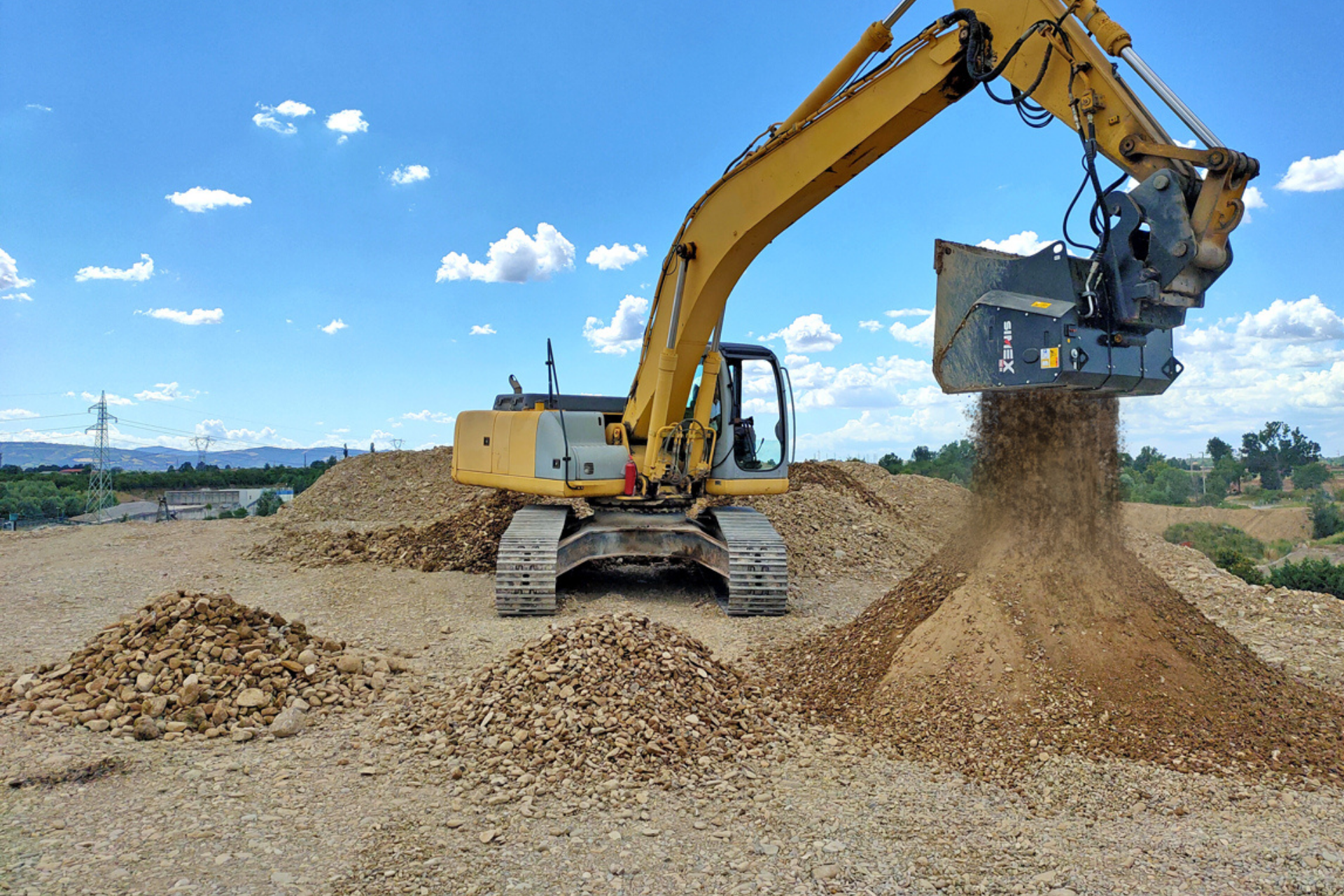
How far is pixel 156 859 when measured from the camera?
146 inches

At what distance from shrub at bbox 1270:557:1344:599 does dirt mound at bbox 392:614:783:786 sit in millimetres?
10142

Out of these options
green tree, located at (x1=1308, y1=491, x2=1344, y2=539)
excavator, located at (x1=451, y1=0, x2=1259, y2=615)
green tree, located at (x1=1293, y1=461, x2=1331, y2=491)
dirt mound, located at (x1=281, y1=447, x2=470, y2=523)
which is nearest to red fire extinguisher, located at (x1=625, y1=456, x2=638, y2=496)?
excavator, located at (x1=451, y1=0, x2=1259, y2=615)

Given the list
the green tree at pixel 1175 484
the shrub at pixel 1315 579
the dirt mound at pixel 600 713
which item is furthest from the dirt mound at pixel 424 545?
the green tree at pixel 1175 484

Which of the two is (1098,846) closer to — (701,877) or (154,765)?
(701,877)

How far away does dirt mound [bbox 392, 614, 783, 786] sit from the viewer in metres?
Result: 4.68

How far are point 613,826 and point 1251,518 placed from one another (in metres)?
26.5

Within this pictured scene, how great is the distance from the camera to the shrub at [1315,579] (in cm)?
1187

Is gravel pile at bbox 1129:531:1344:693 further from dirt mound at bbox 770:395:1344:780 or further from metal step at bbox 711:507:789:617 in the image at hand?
metal step at bbox 711:507:789:617

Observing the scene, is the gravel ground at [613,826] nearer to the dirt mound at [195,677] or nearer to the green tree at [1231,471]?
the dirt mound at [195,677]

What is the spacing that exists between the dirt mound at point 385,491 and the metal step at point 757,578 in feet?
31.2

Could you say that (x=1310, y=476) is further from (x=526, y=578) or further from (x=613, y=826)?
(x=613, y=826)

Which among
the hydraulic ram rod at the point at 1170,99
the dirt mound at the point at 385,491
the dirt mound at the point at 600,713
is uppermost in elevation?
the hydraulic ram rod at the point at 1170,99

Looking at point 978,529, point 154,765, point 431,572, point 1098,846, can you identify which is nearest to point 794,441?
point 978,529

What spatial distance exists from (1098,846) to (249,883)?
143 inches
